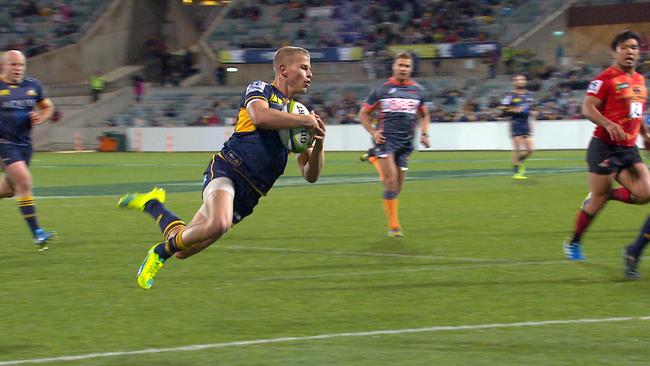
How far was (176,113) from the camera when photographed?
156ft

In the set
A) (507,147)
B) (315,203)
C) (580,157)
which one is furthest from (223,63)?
(315,203)

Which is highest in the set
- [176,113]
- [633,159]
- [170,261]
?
[633,159]

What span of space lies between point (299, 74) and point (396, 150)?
524 centimetres

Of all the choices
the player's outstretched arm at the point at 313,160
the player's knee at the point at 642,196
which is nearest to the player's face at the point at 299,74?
the player's outstretched arm at the point at 313,160

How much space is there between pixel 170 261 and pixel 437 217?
5.43m

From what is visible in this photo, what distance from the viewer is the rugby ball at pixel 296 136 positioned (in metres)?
7.31

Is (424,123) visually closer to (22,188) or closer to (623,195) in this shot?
(623,195)

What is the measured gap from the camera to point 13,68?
1135 cm

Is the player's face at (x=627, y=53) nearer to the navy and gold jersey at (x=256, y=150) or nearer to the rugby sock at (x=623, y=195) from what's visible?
the rugby sock at (x=623, y=195)

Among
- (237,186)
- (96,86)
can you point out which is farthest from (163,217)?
(96,86)

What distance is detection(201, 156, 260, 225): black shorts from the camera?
7590 millimetres

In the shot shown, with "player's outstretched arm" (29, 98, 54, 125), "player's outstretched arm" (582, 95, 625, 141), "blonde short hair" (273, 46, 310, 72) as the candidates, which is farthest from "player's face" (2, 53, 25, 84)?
"player's outstretched arm" (582, 95, 625, 141)

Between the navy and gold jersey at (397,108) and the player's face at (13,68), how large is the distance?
4329 mm

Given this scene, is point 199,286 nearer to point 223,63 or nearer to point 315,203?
point 315,203
